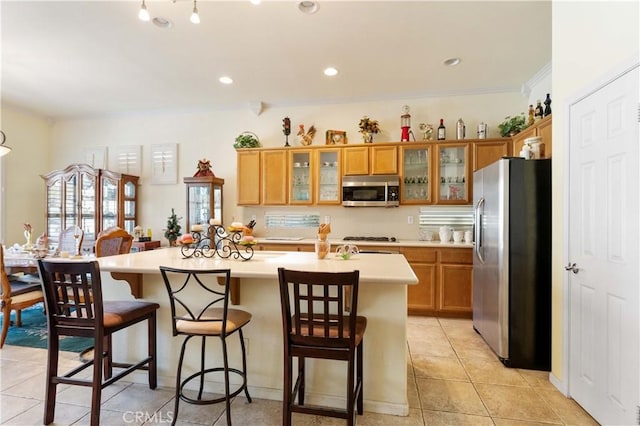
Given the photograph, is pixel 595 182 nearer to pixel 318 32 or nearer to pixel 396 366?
pixel 396 366

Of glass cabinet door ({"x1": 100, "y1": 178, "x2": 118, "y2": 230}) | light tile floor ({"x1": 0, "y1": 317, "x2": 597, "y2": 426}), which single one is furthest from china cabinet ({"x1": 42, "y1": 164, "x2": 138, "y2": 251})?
light tile floor ({"x1": 0, "y1": 317, "x2": 597, "y2": 426})

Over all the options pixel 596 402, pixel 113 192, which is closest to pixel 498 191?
pixel 596 402

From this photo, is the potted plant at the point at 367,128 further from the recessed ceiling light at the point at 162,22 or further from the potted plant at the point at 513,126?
the recessed ceiling light at the point at 162,22

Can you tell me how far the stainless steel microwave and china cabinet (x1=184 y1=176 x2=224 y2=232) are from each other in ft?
6.73

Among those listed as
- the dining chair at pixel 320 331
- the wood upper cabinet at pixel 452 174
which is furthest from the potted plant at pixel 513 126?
the dining chair at pixel 320 331

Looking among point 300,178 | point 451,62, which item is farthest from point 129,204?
point 451,62

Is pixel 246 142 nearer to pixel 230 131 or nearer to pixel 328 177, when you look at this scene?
pixel 230 131

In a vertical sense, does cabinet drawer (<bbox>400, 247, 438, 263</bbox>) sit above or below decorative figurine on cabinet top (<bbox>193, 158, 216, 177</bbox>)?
below

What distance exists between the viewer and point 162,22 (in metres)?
2.86

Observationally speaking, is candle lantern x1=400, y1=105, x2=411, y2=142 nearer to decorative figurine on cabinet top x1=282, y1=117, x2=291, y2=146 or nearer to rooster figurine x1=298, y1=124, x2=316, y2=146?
rooster figurine x1=298, y1=124, x2=316, y2=146

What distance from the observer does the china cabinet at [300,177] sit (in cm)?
471

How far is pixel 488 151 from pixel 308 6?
2937 millimetres

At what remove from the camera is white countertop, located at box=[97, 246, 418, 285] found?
1.89 metres

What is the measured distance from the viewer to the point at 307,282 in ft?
5.30
